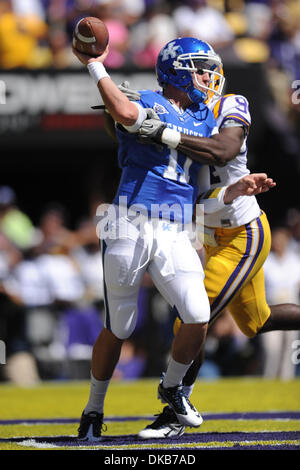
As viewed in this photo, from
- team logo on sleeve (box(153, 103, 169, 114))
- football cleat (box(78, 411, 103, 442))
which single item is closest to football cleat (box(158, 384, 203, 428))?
football cleat (box(78, 411, 103, 442))

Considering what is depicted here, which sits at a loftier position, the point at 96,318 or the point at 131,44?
the point at 131,44

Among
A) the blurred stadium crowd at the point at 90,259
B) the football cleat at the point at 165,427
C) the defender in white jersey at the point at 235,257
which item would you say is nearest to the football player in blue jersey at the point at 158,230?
the football cleat at the point at 165,427

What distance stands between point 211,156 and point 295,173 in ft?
22.8

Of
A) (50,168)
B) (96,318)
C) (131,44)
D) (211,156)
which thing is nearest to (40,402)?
(96,318)

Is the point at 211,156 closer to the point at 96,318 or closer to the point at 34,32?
the point at 96,318

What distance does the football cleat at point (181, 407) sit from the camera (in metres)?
4.45

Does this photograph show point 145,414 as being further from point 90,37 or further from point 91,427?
point 90,37

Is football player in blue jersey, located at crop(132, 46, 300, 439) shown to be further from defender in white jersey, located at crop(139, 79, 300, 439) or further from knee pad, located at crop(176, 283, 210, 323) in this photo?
Result: knee pad, located at crop(176, 283, 210, 323)

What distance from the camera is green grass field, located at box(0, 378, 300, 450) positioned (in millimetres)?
4441

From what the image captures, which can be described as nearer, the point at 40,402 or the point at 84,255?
the point at 40,402

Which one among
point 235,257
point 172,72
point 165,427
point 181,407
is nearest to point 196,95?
point 172,72

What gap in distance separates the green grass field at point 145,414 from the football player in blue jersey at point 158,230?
27 centimetres

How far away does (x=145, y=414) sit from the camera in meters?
6.30
